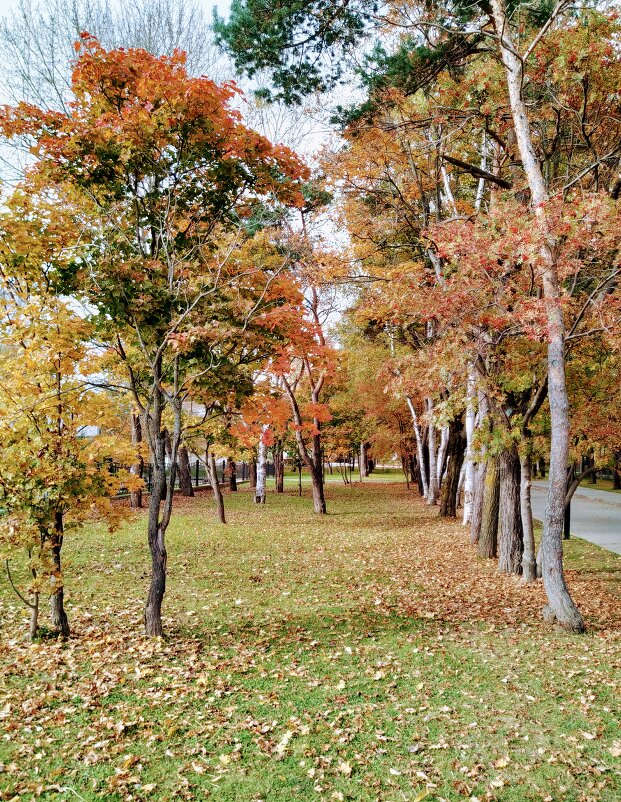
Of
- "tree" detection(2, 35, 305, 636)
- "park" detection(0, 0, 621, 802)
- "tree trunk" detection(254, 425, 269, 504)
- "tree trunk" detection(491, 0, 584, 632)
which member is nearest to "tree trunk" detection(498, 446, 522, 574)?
"park" detection(0, 0, 621, 802)

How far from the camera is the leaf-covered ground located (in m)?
3.94

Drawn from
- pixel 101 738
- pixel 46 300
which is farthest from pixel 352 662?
pixel 46 300

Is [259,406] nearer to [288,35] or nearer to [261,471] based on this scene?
[288,35]

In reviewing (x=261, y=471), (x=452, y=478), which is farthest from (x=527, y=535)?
→ (x=261, y=471)

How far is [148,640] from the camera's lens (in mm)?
6586

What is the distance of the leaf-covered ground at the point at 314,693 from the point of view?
3.94m

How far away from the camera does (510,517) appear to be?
10.6m

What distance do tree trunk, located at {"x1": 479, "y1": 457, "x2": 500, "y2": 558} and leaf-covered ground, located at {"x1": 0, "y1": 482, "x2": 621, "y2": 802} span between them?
6.38 feet

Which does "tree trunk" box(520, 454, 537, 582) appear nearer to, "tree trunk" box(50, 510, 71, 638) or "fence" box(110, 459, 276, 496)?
"tree trunk" box(50, 510, 71, 638)

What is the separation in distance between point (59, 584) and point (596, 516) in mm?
20209

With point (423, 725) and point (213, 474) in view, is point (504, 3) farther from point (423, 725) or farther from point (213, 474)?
point (213, 474)

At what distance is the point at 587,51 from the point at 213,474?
14270 mm

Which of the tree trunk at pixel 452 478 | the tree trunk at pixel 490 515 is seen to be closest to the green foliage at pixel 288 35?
the tree trunk at pixel 490 515

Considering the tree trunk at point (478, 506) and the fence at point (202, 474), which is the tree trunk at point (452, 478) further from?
the fence at point (202, 474)
